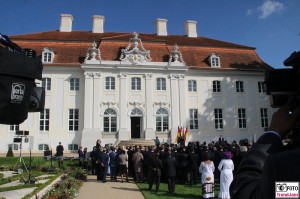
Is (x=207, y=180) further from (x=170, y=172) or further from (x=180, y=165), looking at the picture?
(x=180, y=165)

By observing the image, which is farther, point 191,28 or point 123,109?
point 191,28

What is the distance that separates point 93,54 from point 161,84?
7.97 m

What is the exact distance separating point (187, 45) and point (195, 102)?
24.2 feet

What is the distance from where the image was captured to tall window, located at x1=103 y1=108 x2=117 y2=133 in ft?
106

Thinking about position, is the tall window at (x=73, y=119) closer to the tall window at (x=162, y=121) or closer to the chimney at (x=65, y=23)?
the tall window at (x=162, y=121)

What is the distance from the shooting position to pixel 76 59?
3409 centimetres

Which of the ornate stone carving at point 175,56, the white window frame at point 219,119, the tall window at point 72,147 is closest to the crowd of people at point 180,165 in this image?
the tall window at point 72,147

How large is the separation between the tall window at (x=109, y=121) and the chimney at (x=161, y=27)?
16.4 meters

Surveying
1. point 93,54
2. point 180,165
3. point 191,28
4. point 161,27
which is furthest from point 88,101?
point 191,28

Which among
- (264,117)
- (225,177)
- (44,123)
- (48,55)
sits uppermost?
(48,55)

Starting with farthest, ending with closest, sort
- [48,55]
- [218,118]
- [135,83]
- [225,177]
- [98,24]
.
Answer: [98,24], [218,118], [48,55], [135,83], [225,177]

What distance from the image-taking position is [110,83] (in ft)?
109

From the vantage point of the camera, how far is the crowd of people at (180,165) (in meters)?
11.0

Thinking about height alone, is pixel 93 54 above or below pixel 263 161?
above
